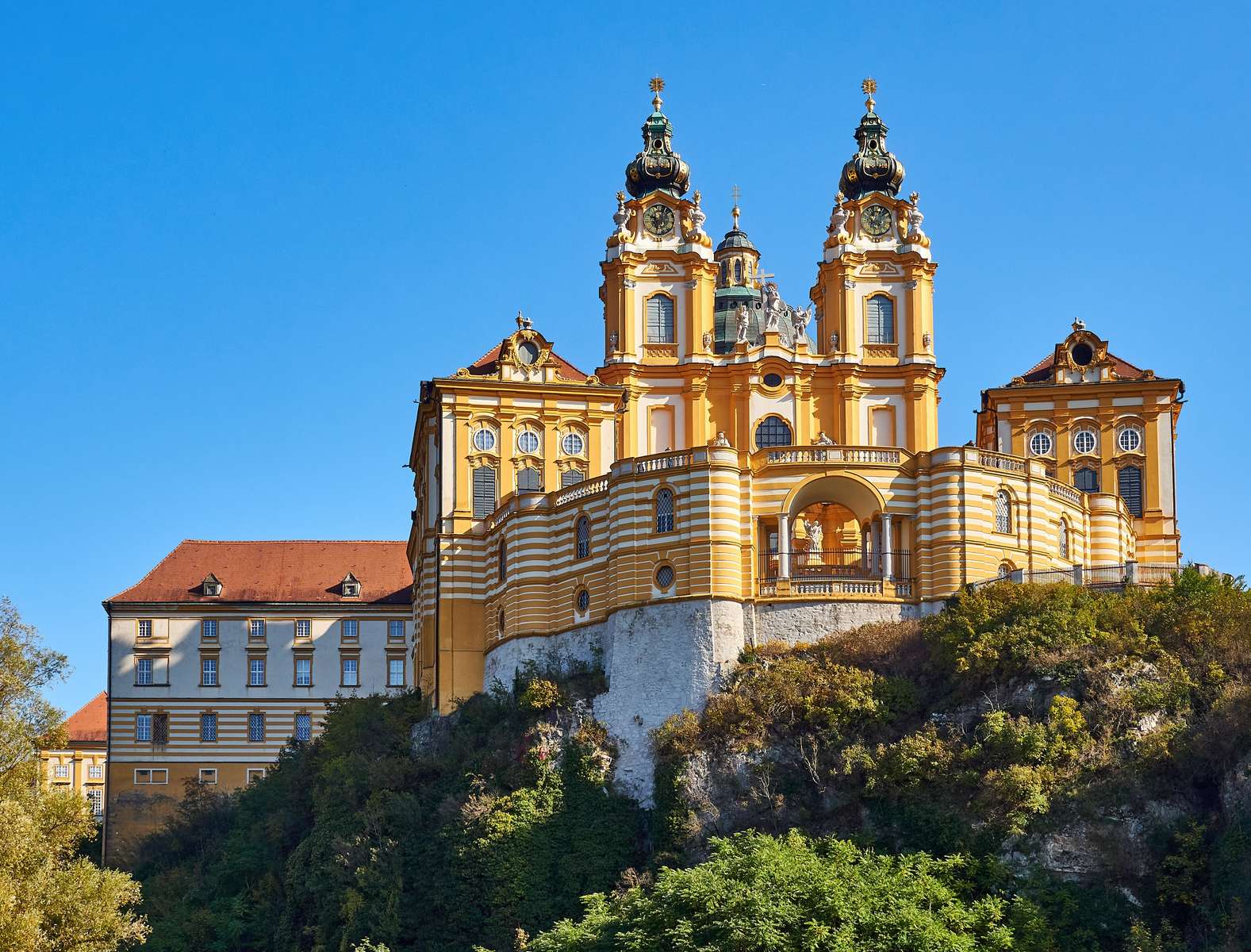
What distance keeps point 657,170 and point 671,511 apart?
21.4 metres

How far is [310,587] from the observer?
103 metres

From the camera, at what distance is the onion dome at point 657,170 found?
90812mm

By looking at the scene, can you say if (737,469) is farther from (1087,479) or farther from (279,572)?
(279,572)

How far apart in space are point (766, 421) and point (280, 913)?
26134 mm

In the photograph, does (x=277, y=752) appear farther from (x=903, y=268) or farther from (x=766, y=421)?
(x=903, y=268)

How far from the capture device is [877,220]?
297 ft

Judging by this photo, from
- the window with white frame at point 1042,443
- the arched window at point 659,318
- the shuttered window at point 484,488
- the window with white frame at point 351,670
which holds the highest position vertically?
the arched window at point 659,318

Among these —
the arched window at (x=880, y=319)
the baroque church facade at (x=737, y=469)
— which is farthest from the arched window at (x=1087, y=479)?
the arched window at (x=880, y=319)

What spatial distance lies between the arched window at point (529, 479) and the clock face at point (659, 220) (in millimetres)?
11730

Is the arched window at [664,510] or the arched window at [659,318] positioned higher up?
the arched window at [659,318]

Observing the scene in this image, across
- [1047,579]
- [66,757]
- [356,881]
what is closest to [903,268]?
[1047,579]

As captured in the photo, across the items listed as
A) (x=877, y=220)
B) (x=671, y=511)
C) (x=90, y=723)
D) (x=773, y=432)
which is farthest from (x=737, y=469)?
(x=90, y=723)

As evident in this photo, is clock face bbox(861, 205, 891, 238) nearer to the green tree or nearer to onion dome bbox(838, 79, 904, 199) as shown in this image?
onion dome bbox(838, 79, 904, 199)

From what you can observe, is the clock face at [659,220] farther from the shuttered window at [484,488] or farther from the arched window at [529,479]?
the shuttered window at [484,488]
